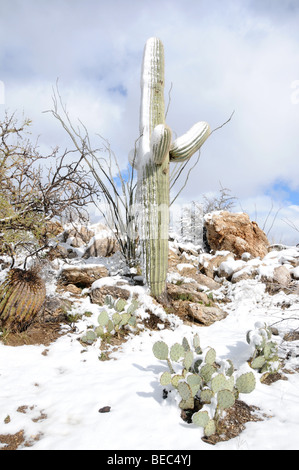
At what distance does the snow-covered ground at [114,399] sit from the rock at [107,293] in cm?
61

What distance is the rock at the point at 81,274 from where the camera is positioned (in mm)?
4793

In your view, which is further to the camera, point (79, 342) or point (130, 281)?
point (130, 281)

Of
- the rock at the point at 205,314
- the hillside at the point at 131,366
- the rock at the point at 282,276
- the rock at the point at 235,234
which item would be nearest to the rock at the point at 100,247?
the hillside at the point at 131,366

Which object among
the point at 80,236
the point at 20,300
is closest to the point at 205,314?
the point at 20,300

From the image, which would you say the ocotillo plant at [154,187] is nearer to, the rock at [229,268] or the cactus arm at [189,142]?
the cactus arm at [189,142]

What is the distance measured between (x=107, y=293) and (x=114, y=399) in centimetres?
208

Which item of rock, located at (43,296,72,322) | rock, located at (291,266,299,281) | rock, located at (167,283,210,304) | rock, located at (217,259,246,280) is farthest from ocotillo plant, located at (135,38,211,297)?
rock, located at (291,266,299,281)

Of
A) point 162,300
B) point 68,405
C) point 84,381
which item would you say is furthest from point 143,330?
point 68,405

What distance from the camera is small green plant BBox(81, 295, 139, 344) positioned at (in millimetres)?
3274

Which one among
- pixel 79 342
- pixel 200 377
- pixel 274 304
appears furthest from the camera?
pixel 274 304

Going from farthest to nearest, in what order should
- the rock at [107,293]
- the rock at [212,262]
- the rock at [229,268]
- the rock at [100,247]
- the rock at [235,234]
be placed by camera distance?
the rock at [235,234] → the rock at [212,262] → the rock at [229,268] → the rock at [100,247] → the rock at [107,293]
